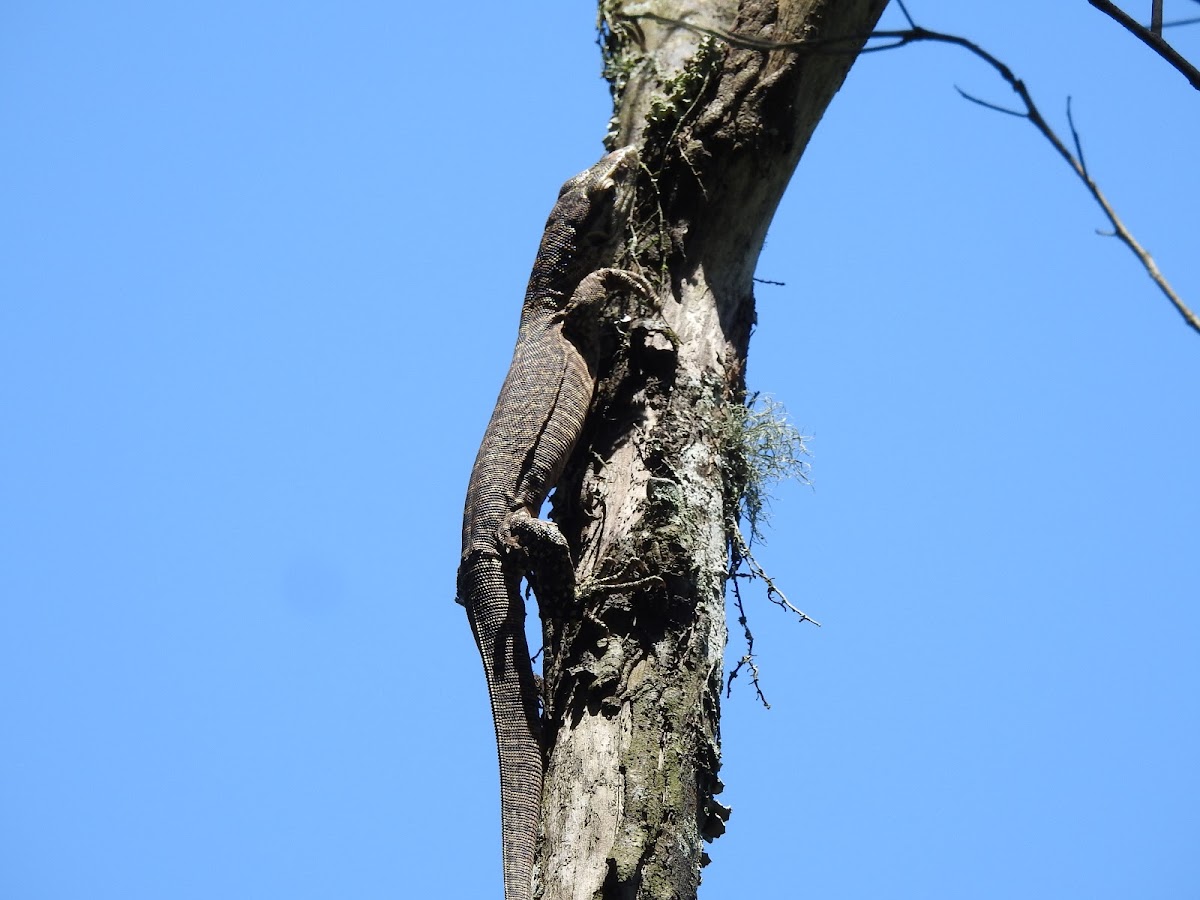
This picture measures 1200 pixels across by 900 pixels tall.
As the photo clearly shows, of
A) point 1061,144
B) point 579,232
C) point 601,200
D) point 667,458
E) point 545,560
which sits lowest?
point 1061,144

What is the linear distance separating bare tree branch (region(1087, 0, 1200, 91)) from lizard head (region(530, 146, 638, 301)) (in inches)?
A: 172

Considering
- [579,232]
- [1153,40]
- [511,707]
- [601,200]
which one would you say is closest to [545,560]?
[511,707]

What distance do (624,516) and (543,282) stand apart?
249cm

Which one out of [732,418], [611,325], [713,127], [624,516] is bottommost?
[624,516]

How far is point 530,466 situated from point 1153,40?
4227 mm

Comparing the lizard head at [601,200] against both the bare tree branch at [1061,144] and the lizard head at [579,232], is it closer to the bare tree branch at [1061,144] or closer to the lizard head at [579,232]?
the lizard head at [579,232]

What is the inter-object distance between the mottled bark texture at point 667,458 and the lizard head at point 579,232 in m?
0.39

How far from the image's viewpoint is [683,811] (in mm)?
4617

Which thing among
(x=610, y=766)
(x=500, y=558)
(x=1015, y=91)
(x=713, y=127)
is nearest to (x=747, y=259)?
(x=713, y=127)

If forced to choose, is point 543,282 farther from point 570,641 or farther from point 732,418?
point 570,641

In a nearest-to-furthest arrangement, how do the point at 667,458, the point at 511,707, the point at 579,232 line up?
the point at 667,458, the point at 511,707, the point at 579,232

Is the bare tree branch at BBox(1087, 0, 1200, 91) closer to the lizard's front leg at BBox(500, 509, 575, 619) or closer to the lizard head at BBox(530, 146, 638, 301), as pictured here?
the lizard's front leg at BBox(500, 509, 575, 619)

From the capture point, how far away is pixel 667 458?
5.45 meters

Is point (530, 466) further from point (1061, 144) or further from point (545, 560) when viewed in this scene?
point (1061, 144)
